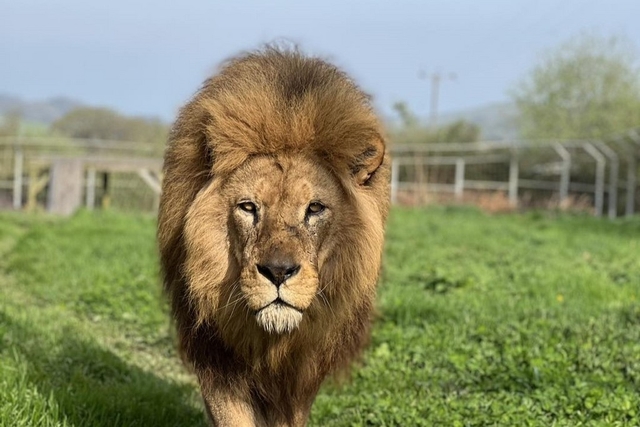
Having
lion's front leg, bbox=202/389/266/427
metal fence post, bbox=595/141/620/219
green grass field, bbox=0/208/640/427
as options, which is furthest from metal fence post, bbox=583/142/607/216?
lion's front leg, bbox=202/389/266/427

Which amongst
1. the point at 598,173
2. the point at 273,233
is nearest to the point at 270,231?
the point at 273,233

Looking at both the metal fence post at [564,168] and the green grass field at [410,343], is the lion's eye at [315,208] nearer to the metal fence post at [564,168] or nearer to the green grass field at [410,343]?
the green grass field at [410,343]

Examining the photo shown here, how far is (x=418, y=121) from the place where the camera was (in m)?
45.0

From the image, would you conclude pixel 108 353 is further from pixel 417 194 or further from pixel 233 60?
pixel 417 194

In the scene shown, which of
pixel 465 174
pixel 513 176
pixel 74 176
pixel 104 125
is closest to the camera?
pixel 74 176

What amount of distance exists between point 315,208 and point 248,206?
0.25 m

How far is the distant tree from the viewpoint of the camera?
33.3 metres

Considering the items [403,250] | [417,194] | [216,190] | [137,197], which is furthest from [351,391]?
[417,194]

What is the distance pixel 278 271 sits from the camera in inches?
106

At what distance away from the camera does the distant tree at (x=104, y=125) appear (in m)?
33.3

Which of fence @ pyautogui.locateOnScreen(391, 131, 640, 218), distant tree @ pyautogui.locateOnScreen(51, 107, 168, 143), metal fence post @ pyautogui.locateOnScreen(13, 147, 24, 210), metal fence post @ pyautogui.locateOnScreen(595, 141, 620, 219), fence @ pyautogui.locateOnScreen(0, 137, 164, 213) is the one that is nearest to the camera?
fence @ pyautogui.locateOnScreen(0, 137, 164, 213)

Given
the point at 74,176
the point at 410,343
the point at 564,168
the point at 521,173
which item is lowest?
the point at 410,343

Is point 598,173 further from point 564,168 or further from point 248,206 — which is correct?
point 248,206

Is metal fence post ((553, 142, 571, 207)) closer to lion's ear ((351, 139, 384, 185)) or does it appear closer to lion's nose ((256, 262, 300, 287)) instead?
lion's ear ((351, 139, 384, 185))
